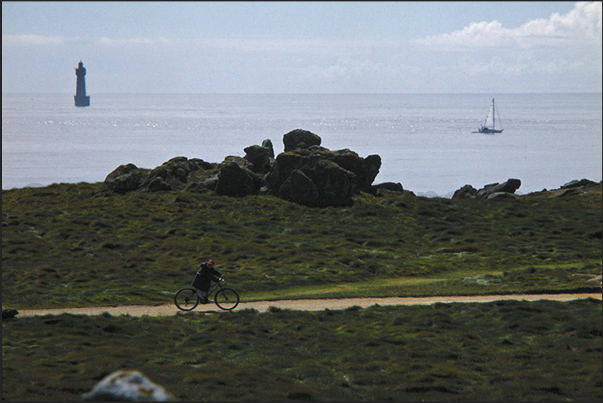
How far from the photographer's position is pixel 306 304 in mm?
30547

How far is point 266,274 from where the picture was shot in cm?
3731

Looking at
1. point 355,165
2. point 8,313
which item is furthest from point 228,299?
point 355,165

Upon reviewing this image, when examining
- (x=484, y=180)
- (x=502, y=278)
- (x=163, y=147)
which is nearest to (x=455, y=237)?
(x=502, y=278)

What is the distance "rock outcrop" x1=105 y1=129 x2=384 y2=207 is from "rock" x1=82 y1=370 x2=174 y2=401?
52039mm

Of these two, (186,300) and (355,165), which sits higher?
(355,165)

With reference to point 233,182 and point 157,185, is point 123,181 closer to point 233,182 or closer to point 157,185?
point 157,185

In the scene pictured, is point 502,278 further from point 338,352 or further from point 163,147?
point 163,147

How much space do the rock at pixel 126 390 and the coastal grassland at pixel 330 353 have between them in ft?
37.9

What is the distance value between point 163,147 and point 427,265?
505 ft

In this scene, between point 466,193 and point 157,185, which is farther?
point 466,193

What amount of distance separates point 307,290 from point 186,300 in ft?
26.6

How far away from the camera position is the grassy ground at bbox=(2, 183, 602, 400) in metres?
19.7

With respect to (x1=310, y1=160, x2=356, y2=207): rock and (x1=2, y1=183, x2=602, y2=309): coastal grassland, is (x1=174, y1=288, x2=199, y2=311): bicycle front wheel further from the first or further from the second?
(x1=310, y1=160, x2=356, y2=207): rock

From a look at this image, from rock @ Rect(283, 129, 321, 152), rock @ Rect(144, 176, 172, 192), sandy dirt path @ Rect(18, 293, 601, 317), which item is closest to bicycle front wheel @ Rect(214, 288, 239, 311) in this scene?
sandy dirt path @ Rect(18, 293, 601, 317)
